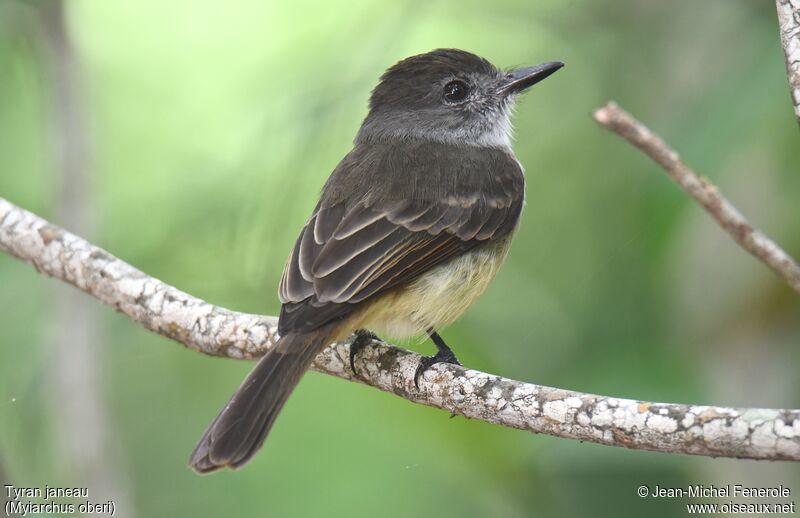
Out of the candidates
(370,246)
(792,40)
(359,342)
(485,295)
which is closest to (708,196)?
(792,40)

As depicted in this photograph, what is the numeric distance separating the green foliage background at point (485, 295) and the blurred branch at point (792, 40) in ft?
2.99

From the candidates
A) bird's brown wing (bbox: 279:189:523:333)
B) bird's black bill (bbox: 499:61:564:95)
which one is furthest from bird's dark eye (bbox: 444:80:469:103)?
bird's brown wing (bbox: 279:189:523:333)

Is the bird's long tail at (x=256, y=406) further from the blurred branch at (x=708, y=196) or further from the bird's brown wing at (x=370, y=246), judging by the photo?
the blurred branch at (x=708, y=196)

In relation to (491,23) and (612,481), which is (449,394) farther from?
(491,23)

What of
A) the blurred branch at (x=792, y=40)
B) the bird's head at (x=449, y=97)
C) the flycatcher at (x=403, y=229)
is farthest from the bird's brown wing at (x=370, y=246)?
the blurred branch at (x=792, y=40)

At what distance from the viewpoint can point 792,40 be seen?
283 centimetres

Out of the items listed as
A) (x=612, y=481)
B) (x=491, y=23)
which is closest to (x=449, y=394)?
(x=612, y=481)

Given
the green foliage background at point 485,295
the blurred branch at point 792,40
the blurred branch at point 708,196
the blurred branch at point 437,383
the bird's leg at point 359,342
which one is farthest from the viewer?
the green foliage background at point 485,295

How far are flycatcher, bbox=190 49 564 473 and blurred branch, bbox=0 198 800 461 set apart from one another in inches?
6.6

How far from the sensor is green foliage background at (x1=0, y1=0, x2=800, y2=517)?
430 centimetres

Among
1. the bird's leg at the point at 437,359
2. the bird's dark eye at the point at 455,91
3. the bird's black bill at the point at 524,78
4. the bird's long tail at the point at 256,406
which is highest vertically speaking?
the bird's black bill at the point at 524,78

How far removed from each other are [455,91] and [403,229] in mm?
1210

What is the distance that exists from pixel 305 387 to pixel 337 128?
2.02 meters

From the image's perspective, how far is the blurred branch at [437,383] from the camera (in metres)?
2.41
